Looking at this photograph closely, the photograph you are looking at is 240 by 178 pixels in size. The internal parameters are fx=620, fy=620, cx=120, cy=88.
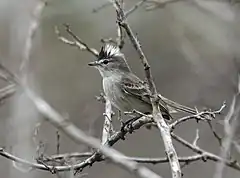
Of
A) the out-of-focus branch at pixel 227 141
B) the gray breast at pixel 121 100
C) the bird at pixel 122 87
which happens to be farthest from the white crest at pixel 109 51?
the out-of-focus branch at pixel 227 141

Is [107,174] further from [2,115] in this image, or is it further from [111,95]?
[111,95]

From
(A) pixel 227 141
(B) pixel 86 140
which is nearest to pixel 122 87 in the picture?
(A) pixel 227 141

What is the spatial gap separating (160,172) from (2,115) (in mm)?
2145

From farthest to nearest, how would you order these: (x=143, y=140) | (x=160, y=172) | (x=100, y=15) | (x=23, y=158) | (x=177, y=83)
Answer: (x=100, y=15) < (x=177, y=83) < (x=143, y=140) < (x=160, y=172) < (x=23, y=158)

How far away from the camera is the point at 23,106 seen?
12.7 ft

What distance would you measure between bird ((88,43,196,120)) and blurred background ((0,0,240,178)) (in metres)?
0.23

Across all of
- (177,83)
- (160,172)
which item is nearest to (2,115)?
(160,172)

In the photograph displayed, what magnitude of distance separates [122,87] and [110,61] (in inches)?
11.1

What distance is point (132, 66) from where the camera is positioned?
9250 millimetres

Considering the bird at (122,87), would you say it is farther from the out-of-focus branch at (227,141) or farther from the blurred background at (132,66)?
the out-of-focus branch at (227,141)

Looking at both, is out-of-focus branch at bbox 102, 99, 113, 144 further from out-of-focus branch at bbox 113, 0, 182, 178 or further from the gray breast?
out-of-focus branch at bbox 113, 0, 182, 178

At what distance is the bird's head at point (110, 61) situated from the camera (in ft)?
17.3

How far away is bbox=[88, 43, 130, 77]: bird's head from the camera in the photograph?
5281 mm

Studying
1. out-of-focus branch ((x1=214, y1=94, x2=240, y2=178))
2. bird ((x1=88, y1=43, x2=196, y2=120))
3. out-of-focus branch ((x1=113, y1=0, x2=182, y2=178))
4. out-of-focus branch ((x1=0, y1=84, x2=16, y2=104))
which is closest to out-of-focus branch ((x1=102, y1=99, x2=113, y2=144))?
bird ((x1=88, y1=43, x2=196, y2=120))
